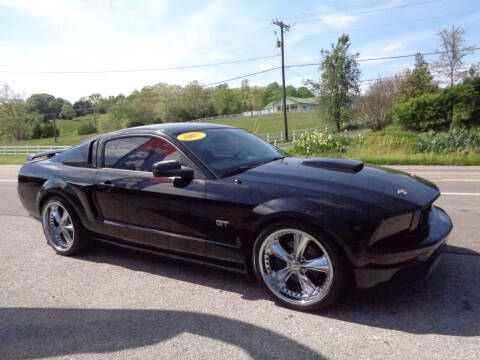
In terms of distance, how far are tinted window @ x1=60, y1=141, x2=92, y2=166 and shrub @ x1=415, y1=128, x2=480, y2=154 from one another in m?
12.7

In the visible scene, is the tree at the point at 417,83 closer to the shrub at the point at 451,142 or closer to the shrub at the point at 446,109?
the shrub at the point at 446,109

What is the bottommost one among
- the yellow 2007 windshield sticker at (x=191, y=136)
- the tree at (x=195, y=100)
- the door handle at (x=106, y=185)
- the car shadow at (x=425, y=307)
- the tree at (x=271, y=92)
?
the car shadow at (x=425, y=307)

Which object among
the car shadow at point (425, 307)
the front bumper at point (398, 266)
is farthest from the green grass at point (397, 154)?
the front bumper at point (398, 266)

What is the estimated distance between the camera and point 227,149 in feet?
12.1

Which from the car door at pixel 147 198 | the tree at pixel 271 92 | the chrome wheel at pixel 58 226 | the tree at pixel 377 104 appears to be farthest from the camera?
the tree at pixel 271 92

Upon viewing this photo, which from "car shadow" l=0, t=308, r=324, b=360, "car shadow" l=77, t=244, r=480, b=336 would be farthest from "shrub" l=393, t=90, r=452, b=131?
"car shadow" l=0, t=308, r=324, b=360

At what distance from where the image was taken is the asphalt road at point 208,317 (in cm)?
234

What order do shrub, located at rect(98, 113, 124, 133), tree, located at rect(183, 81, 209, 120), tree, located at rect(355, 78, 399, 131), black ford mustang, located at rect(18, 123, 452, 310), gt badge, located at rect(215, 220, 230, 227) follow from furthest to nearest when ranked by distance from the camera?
1. shrub, located at rect(98, 113, 124, 133)
2. tree, located at rect(183, 81, 209, 120)
3. tree, located at rect(355, 78, 399, 131)
4. gt badge, located at rect(215, 220, 230, 227)
5. black ford mustang, located at rect(18, 123, 452, 310)

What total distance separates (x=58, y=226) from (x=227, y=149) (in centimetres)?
227

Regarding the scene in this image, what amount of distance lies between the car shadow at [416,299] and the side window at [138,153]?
3.57 feet

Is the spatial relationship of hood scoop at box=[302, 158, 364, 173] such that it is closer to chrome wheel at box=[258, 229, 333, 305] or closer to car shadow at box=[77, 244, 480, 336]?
Answer: chrome wheel at box=[258, 229, 333, 305]

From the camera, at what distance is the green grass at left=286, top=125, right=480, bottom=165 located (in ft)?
38.6

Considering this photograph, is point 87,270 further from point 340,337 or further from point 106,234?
point 340,337

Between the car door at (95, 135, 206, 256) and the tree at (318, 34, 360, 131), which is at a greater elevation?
the tree at (318, 34, 360, 131)
